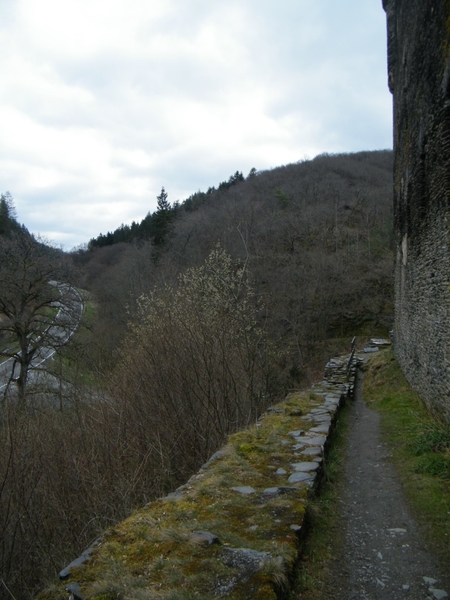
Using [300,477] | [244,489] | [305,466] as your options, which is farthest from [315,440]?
[244,489]

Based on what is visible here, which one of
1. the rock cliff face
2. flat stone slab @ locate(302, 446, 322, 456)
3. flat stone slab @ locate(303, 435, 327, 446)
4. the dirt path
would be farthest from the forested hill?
the dirt path

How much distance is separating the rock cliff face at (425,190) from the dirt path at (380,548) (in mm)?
2127

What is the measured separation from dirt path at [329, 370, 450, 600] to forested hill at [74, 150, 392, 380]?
13.6 m

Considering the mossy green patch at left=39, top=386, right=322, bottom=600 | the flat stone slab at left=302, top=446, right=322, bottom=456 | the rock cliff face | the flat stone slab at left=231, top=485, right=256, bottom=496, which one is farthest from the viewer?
the rock cliff face

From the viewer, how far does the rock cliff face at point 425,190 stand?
22.1ft

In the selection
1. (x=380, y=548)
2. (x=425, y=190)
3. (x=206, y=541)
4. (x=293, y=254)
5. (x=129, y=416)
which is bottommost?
(x=129, y=416)

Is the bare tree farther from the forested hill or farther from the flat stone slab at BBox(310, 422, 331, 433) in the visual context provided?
the flat stone slab at BBox(310, 422, 331, 433)

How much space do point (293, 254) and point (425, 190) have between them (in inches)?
1326

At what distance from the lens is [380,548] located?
4.01 m

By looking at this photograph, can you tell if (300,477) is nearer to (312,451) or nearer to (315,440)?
(312,451)

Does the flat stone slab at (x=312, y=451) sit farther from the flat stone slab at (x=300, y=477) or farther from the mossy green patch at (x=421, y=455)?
the mossy green patch at (x=421, y=455)

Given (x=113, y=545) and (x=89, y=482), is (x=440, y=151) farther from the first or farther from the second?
(x=89, y=482)

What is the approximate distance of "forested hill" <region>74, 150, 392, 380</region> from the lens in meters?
32.8

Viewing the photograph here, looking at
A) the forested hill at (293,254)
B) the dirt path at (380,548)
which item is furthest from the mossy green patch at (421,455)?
the forested hill at (293,254)
